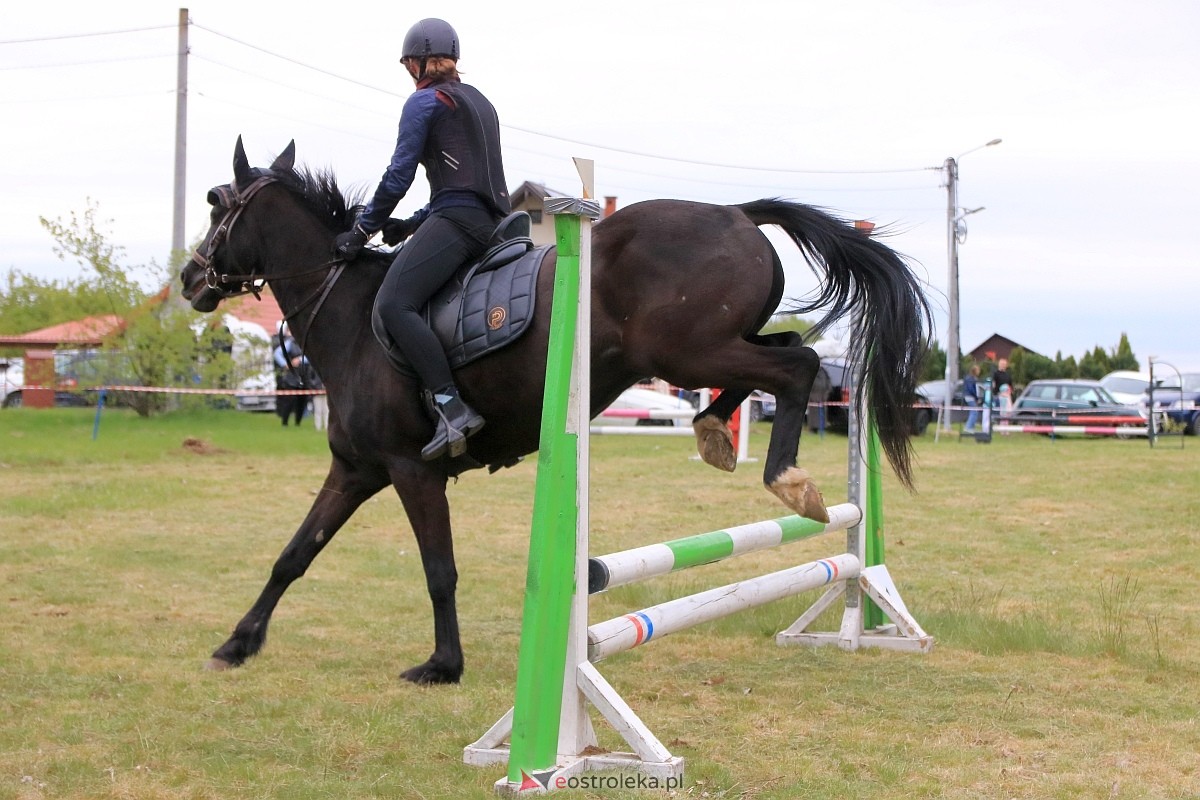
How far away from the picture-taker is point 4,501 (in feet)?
37.0

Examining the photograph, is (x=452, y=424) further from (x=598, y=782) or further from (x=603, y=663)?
(x=598, y=782)

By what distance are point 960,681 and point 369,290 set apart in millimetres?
3171

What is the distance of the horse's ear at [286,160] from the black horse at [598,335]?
0.6 inches

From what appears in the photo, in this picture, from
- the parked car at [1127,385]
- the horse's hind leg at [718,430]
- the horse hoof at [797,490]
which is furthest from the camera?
the parked car at [1127,385]

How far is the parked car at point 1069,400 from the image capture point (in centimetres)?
2658

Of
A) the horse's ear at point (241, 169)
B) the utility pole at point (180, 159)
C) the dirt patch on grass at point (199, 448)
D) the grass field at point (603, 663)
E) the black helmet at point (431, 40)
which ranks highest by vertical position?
the utility pole at point (180, 159)

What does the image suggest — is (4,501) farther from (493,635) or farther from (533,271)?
(533,271)

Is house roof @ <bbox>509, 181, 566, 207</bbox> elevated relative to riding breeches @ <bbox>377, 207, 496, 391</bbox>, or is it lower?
elevated

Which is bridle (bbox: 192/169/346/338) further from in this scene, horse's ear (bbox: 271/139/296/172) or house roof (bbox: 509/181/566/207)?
house roof (bbox: 509/181/566/207)

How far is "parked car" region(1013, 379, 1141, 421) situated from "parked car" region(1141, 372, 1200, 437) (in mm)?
899

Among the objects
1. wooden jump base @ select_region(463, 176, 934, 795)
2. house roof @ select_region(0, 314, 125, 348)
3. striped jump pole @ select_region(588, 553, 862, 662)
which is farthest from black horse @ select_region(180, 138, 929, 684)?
house roof @ select_region(0, 314, 125, 348)

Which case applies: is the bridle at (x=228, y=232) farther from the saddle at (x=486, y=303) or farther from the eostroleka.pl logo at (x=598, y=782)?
the eostroleka.pl logo at (x=598, y=782)

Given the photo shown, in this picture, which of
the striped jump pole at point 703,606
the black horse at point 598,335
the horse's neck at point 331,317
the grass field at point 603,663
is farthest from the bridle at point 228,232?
the striped jump pole at point 703,606

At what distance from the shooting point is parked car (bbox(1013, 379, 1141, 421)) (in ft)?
87.2
